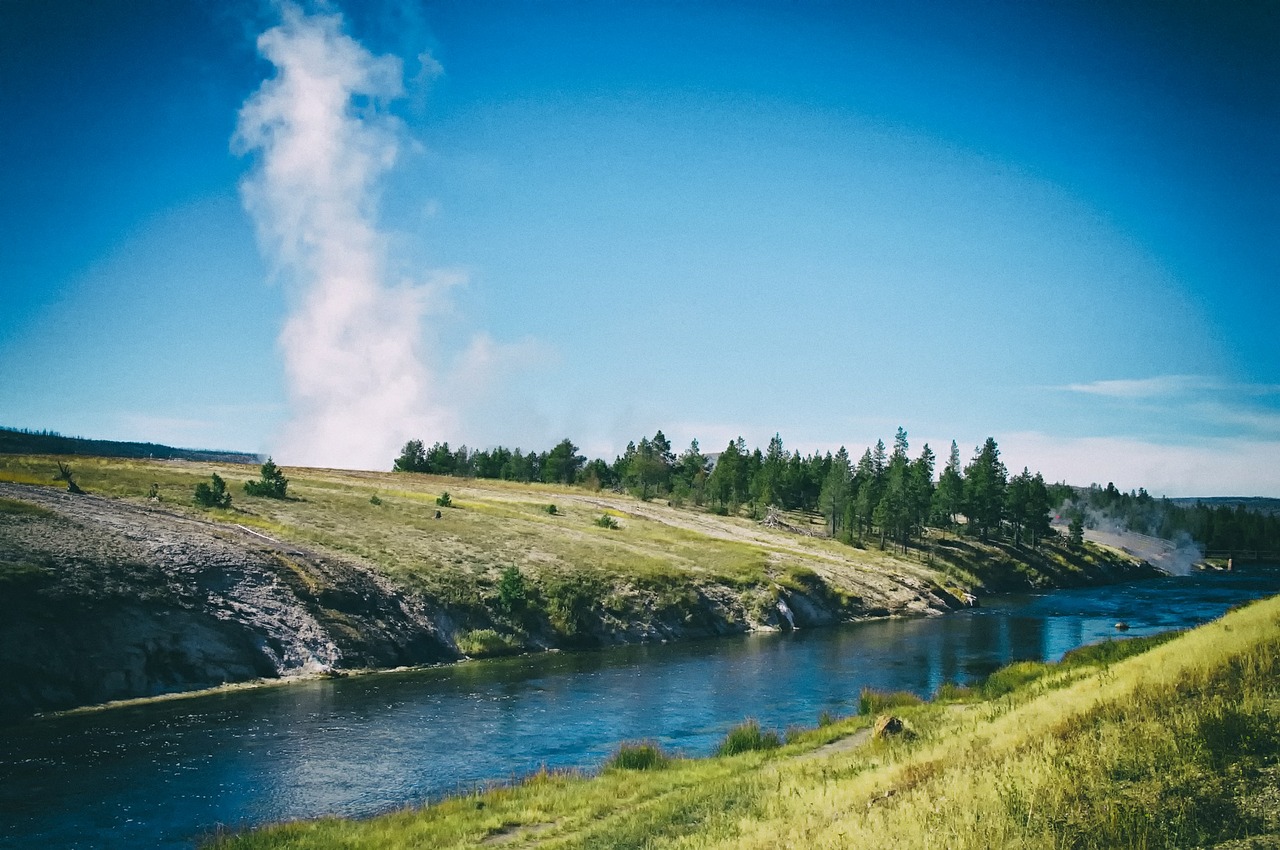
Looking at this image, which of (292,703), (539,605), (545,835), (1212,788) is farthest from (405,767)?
(539,605)

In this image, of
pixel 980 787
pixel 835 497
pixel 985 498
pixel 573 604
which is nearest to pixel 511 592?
pixel 573 604

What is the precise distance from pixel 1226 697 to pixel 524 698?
93.3ft

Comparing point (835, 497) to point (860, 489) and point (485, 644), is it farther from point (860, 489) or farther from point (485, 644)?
point (485, 644)

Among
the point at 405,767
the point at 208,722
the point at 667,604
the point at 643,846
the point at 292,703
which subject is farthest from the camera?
the point at 667,604

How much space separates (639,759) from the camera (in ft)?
78.0

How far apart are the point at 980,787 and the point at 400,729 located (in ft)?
78.4

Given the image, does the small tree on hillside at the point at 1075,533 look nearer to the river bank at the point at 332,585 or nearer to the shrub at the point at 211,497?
the river bank at the point at 332,585

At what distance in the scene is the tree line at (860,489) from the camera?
385 ft

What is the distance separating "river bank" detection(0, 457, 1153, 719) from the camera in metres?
33.7

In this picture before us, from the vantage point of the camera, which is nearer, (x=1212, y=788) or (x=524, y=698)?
(x=1212, y=788)

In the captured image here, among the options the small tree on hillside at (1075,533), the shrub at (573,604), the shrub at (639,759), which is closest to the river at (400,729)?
the shrub at (639,759)

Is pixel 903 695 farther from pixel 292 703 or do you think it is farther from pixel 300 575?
Result: pixel 300 575

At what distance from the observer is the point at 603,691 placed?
3706 cm

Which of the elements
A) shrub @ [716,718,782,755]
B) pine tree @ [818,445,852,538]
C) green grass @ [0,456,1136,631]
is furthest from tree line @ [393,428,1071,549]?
shrub @ [716,718,782,755]
